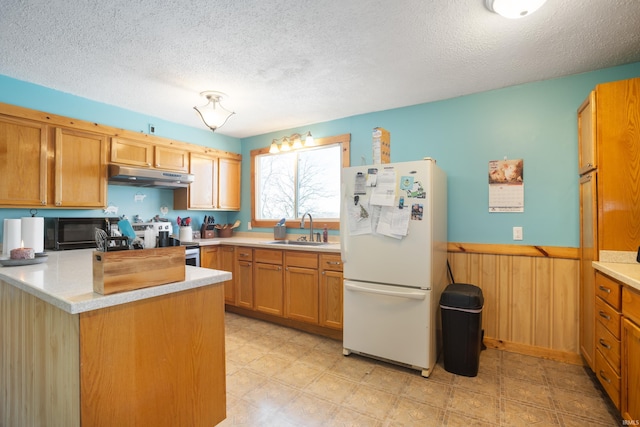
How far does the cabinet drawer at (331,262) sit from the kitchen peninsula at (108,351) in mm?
1513

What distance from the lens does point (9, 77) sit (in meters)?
2.57

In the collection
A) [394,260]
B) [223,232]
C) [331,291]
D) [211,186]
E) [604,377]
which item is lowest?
[604,377]

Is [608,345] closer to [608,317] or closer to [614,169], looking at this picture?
[608,317]

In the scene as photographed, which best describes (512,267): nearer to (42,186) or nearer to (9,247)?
(9,247)

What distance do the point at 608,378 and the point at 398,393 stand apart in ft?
4.11

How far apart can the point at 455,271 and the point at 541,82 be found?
181 cm

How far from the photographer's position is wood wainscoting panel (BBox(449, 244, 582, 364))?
2504mm

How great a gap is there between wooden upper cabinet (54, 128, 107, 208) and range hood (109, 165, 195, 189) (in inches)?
5.3

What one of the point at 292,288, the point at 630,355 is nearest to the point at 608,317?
the point at 630,355

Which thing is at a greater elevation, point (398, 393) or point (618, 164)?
point (618, 164)

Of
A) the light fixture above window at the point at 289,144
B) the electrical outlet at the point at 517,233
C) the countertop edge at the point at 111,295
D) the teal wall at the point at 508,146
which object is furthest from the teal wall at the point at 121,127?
the electrical outlet at the point at 517,233

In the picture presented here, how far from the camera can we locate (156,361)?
1.34m

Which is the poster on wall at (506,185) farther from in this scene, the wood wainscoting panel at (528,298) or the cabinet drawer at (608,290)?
the cabinet drawer at (608,290)

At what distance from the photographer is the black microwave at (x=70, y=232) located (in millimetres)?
2738
